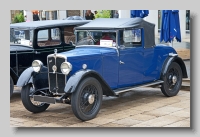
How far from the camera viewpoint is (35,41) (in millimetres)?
8453

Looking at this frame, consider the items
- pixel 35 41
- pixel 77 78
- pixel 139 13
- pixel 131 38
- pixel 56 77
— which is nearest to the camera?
pixel 77 78

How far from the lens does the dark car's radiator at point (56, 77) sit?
21.3ft

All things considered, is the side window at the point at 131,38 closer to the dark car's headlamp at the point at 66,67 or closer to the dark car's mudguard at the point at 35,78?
the dark car's headlamp at the point at 66,67

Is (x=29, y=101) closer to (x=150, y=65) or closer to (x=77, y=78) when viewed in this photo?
(x=77, y=78)

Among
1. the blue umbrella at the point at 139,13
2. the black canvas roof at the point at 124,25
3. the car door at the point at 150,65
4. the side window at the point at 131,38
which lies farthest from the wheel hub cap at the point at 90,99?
the blue umbrella at the point at 139,13

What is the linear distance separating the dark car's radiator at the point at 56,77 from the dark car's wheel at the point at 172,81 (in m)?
2.40

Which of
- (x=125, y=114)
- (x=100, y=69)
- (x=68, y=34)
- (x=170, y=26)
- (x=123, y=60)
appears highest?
(x=170, y=26)

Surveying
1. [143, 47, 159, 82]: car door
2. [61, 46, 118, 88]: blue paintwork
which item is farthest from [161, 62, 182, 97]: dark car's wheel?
[61, 46, 118, 88]: blue paintwork

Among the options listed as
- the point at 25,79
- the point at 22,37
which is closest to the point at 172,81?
the point at 25,79

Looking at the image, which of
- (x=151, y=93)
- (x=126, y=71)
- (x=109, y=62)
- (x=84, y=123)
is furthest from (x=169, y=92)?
(x=84, y=123)

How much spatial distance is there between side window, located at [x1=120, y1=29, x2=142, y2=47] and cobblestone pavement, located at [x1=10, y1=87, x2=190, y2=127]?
1151 millimetres

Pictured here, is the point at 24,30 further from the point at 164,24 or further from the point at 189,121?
the point at 189,121

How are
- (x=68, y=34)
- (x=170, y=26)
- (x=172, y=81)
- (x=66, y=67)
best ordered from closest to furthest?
(x=66, y=67) → (x=172, y=81) → (x=68, y=34) → (x=170, y=26)

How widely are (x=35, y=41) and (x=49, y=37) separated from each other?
407mm
